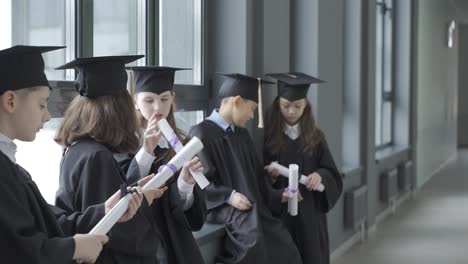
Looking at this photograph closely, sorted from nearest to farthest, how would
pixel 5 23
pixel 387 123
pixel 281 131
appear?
pixel 5 23
pixel 281 131
pixel 387 123

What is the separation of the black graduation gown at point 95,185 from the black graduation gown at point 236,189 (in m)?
1.36

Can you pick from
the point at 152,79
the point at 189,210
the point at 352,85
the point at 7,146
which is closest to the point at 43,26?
the point at 152,79

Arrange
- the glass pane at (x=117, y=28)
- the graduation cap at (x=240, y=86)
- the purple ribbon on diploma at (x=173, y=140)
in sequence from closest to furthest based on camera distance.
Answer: the purple ribbon on diploma at (x=173, y=140) → the glass pane at (x=117, y=28) → the graduation cap at (x=240, y=86)

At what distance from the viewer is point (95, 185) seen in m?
2.49

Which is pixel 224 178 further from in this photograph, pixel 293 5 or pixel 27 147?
pixel 293 5

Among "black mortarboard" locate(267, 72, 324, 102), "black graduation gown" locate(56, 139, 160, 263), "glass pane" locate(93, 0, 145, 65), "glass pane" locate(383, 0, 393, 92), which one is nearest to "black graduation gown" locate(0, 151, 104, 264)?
"black graduation gown" locate(56, 139, 160, 263)

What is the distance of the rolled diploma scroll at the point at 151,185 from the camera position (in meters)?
2.16

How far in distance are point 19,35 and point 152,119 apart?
0.70 metres

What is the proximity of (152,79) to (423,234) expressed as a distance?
5445 mm

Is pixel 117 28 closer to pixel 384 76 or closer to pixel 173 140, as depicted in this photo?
pixel 173 140

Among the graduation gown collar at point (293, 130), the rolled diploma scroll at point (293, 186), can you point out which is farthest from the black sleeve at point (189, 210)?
the graduation gown collar at point (293, 130)

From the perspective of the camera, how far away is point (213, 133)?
3.93 metres

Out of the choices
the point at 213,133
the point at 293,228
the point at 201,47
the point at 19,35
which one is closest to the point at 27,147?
the point at 19,35

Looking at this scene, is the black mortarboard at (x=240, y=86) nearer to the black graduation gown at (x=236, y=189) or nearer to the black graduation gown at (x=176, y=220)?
the black graduation gown at (x=236, y=189)
